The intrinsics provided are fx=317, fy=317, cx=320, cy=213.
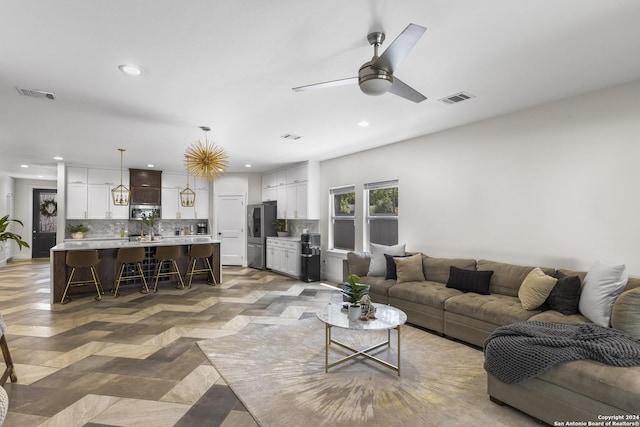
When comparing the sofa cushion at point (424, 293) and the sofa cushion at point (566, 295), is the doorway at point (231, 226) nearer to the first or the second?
the sofa cushion at point (424, 293)

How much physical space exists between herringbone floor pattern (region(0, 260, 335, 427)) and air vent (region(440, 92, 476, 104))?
332cm

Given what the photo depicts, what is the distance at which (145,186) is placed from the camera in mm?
8211

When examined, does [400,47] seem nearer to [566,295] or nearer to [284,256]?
[566,295]

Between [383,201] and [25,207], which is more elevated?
[25,207]

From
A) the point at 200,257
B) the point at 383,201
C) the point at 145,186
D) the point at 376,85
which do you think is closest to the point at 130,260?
the point at 200,257

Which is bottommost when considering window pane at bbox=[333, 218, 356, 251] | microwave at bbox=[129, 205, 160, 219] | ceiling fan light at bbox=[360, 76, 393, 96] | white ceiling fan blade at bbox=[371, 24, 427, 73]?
window pane at bbox=[333, 218, 356, 251]

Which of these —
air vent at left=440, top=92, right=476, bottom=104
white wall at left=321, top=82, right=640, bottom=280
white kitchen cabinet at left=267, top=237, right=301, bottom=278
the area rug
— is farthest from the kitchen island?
air vent at left=440, top=92, right=476, bottom=104

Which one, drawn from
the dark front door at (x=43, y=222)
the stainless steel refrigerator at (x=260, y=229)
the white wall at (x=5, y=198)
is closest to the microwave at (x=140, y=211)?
the stainless steel refrigerator at (x=260, y=229)

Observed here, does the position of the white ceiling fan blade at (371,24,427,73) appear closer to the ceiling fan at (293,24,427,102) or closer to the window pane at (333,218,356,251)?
the ceiling fan at (293,24,427,102)

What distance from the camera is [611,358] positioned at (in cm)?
203

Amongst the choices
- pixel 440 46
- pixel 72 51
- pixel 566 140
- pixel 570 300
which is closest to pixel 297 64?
pixel 440 46

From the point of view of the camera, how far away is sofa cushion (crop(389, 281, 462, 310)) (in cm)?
376

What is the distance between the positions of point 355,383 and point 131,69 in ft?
10.8

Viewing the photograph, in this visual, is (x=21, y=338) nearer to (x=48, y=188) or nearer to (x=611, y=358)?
(x=611, y=358)
